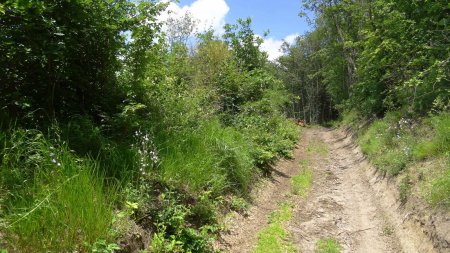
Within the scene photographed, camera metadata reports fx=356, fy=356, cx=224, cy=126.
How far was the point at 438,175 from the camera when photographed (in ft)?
23.3

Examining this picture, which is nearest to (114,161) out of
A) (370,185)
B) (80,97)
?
(80,97)

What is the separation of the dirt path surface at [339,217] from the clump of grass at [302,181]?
0.57 feet

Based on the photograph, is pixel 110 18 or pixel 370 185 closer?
pixel 110 18

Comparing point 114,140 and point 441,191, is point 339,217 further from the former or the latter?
point 114,140

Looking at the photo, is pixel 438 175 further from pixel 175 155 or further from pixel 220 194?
pixel 175 155

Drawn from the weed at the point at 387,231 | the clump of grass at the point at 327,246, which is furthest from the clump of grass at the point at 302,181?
the clump of grass at the point at 327,246

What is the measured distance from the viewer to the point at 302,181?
1086 centimetres

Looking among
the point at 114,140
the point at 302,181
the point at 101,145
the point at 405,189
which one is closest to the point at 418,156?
the point at 405,189

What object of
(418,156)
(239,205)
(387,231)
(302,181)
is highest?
(418,156)

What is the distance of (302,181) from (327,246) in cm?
429

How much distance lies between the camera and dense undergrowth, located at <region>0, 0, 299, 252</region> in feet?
13.2

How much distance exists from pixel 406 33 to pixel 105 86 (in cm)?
1019

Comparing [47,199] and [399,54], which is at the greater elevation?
[399,54]

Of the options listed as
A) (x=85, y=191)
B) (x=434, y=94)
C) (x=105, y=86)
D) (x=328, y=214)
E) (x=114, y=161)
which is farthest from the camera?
(x=434, y=94)
